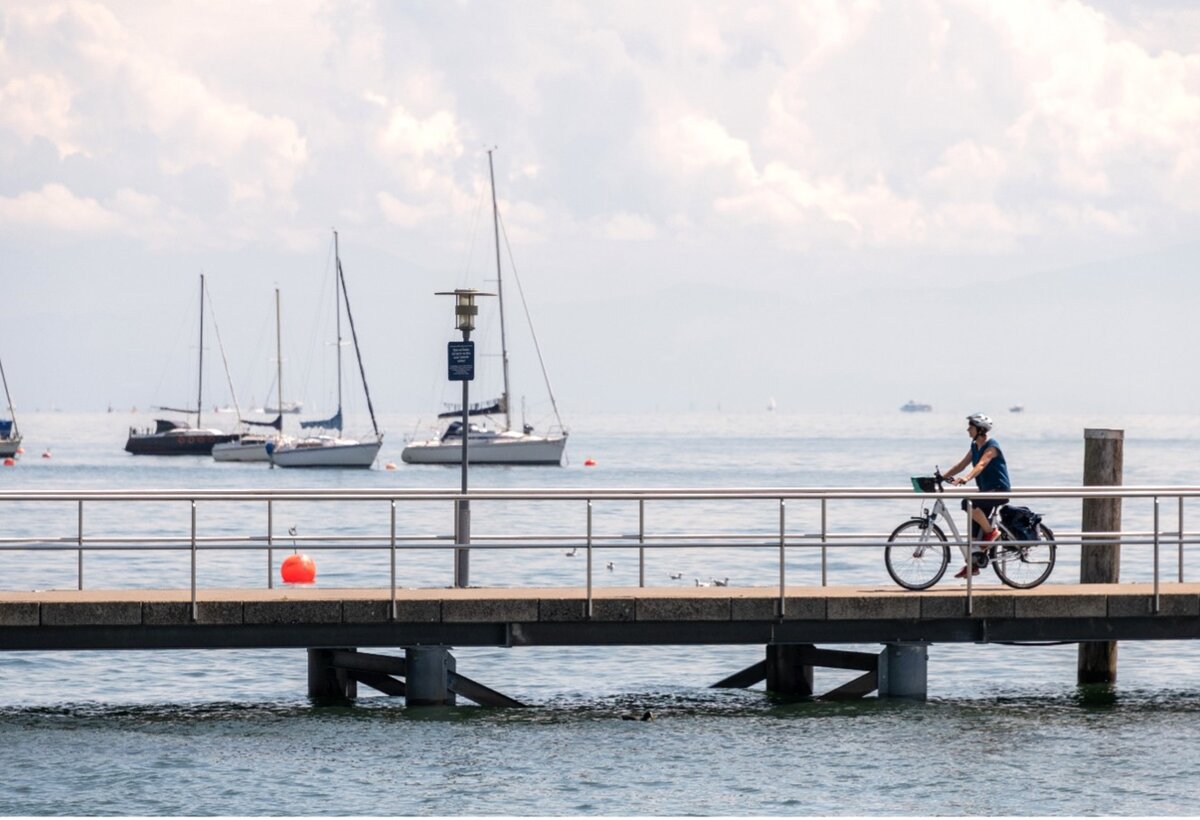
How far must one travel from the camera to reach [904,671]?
1923cm

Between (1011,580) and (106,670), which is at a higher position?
(1011,580)

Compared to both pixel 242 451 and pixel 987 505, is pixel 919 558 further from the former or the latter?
pixel 242 451

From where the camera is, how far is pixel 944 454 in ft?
558

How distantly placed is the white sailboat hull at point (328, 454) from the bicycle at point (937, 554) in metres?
87.6

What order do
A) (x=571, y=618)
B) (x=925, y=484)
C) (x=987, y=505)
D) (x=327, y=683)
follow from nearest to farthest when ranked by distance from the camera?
(x=571, y=618) < (x=925, y=484) < (x=987, y=505) < (x=327, y=683)

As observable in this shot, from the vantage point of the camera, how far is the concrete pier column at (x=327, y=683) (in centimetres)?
1983

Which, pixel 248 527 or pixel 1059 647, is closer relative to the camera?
pixel 1059 647

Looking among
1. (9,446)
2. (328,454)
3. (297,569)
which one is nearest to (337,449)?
(328,454)

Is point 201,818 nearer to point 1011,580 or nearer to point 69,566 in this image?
point 1011,580

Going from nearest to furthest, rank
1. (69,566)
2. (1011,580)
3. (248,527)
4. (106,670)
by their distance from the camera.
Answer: (1011,580), (106,670), (69,566), (248,527)

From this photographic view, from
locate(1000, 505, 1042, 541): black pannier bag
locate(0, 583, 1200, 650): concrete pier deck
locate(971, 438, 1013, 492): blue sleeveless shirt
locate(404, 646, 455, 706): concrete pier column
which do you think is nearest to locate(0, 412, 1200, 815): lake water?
locate(404, 646, 455, 706): concrete pier column

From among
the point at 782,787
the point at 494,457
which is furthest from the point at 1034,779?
the point at 494,457

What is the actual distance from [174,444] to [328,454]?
3099cm

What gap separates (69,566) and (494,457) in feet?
215
